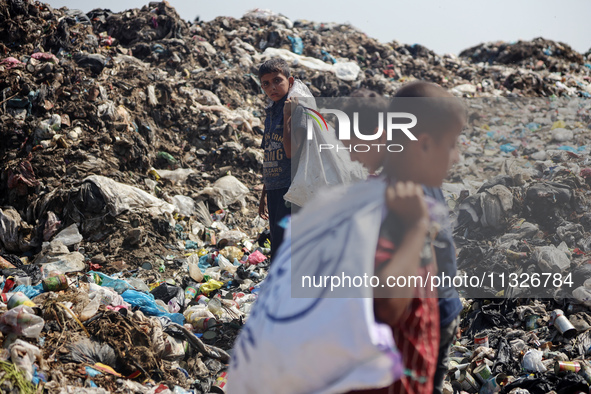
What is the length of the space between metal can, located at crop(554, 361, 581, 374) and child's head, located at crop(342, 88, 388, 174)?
76.2 inches

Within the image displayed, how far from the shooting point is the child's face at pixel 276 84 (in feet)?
9.49

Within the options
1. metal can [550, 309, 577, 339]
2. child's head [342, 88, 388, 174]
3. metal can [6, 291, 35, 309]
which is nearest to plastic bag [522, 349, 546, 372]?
metal can [550, 309, 577, 339]

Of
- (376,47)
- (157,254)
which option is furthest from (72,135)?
(376,47)

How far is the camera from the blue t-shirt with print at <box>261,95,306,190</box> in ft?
9.50

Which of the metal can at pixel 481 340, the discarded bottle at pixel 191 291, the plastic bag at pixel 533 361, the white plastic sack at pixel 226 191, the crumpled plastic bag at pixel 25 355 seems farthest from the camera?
the white plastic sack at pixel 226 191

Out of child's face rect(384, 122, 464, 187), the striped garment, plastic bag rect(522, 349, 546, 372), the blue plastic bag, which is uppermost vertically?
the blue plastic bag

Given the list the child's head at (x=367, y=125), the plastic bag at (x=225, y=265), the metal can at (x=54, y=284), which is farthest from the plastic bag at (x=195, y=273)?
the child's head at (x=367, y=125)

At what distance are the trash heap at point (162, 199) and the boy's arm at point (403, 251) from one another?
6.22 ft

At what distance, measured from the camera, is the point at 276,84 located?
2898 mm

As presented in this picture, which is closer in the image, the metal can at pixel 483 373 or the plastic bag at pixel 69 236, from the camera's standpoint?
the metal can at pixel 483 373

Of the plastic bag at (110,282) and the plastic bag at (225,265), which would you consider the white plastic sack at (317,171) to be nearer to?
the plastic bag at (110,282)

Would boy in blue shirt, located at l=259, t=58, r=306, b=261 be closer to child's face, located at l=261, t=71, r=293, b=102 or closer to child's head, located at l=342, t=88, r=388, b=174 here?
child's face, located at l=261, t=71, r=293, b=102

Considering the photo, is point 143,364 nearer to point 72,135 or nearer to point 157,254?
point 157,254

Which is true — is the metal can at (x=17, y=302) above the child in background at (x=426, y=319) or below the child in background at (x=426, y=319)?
below
